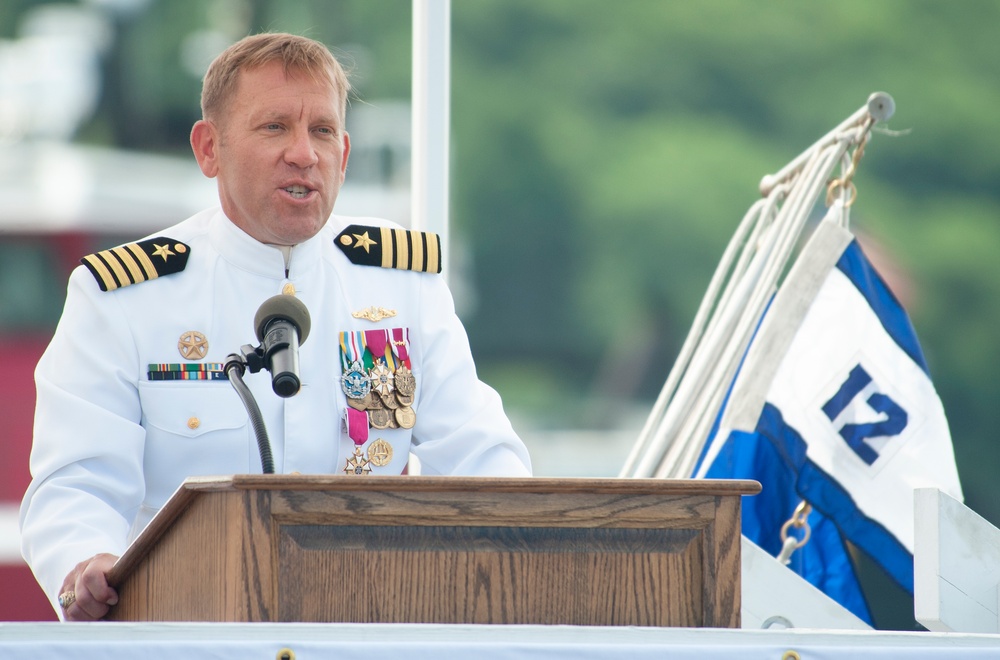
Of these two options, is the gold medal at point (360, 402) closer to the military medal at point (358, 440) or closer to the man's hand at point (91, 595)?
the military medal at point (358, 440)

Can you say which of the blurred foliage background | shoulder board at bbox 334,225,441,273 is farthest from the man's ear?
the blurred foliage background

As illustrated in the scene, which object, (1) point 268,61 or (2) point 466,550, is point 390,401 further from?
(2) point 466,550

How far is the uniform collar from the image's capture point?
2.57m

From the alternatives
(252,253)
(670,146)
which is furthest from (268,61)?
(670,146)

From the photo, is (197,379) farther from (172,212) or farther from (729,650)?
(172,212)

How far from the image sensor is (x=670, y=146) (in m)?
19.1

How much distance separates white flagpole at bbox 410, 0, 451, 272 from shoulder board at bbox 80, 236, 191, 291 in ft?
2.79

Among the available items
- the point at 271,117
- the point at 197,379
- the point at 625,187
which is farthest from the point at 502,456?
the point at 625,187

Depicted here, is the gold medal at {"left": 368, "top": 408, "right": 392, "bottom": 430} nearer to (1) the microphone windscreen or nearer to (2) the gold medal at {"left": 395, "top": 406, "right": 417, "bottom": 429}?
(2) the gold medal at {"left": 395, "top": 406, "right": 417, "bottom": 429}

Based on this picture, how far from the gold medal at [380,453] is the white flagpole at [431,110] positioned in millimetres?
894

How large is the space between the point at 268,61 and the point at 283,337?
747mm

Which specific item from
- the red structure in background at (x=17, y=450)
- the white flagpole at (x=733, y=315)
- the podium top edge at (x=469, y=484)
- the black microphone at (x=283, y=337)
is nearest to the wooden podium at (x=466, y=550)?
the podium top edge at (x=469, y=484)

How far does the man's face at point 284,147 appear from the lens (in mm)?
2459

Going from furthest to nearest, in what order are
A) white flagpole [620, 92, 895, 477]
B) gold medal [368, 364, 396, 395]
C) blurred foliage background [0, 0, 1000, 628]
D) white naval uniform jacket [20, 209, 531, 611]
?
blurred foliage background [0, 0, 1000, 628]
white flagpole [620, 92, 895, 477]
gold medal [368, 364, 396, 395]
white naval uniform jacket [20, 209, 531, 611]
